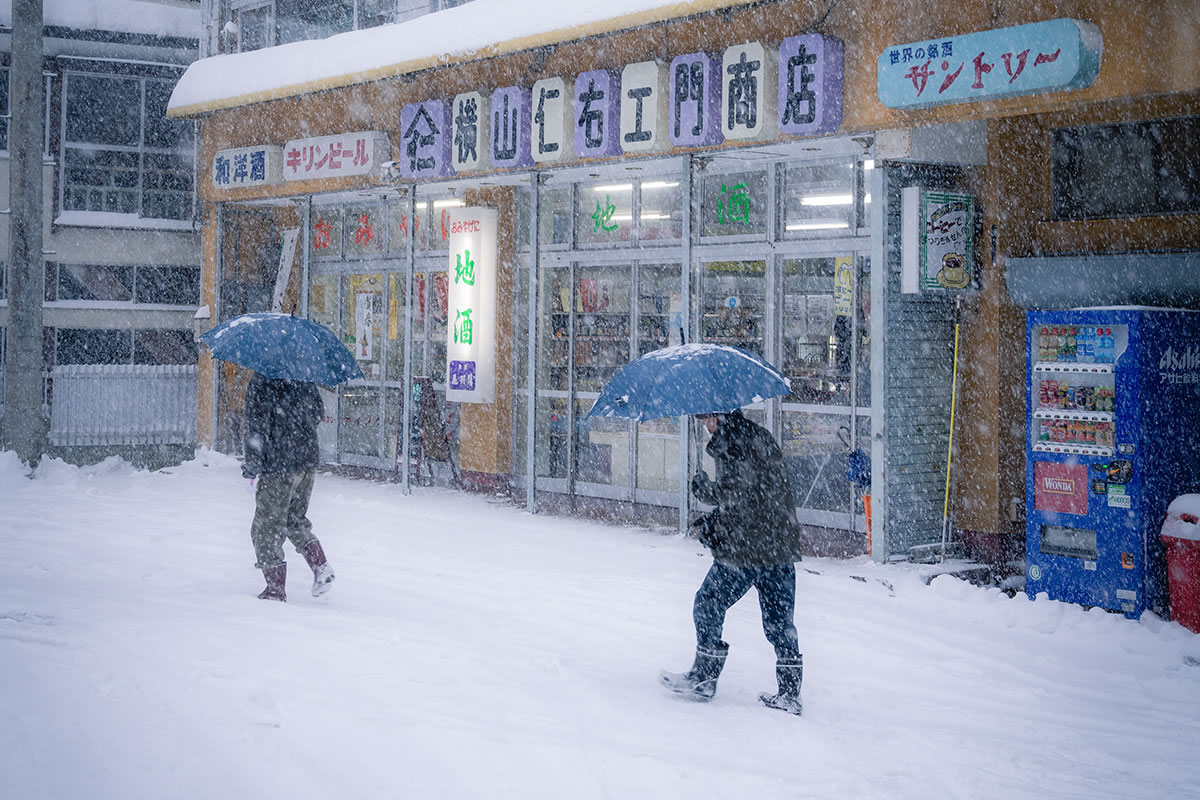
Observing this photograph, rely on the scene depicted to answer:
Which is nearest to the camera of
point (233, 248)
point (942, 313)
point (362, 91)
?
point (942, 313)

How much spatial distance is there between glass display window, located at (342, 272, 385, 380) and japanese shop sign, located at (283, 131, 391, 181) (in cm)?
173

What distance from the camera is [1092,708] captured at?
7004 mm

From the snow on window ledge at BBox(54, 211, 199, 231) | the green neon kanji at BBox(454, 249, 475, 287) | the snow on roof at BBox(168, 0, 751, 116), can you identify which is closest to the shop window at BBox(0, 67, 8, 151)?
the snow on window ledge at BBox(54, 211, 199, 231)

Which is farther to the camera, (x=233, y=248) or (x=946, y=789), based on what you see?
(x=233, y=248)

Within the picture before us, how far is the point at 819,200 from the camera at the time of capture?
468 inches

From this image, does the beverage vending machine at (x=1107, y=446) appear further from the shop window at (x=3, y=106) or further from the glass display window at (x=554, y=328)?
the shop window at (x=3, y=106)

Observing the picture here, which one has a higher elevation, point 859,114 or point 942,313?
point 859,114

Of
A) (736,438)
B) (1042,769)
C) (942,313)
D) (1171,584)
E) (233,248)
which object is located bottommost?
(1042,769)

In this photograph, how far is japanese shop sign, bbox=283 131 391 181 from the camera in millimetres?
15828

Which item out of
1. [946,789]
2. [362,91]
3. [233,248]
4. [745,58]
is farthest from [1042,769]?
[233,248]

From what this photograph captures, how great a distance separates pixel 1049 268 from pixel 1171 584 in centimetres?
295

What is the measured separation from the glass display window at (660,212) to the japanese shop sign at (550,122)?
111cm

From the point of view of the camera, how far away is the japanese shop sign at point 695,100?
1155 cm

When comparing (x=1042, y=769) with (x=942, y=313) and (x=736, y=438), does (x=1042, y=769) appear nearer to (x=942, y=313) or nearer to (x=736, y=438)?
(x=736, y=438)
